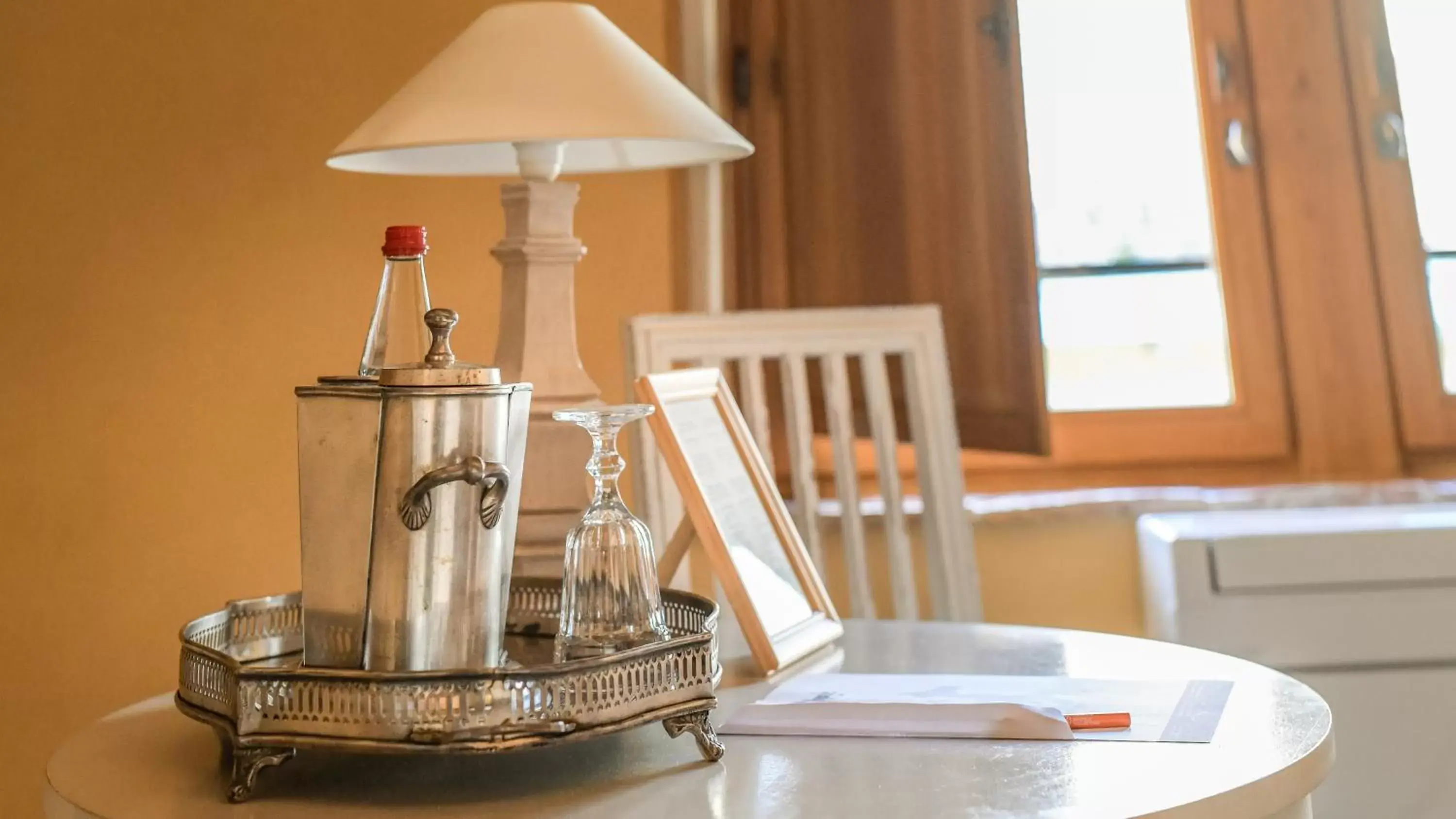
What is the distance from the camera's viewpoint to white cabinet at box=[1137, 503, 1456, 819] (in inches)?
58.0

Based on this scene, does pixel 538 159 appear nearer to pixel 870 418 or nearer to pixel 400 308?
pixel 400 308

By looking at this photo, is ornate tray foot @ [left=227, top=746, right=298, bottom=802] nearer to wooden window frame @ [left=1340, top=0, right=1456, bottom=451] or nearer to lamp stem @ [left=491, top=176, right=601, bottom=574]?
lamp stem @ [left=491, top=176, right=601, bottom=574]

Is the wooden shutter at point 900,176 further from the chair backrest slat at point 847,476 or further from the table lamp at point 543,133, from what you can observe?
the table lamp at point 543,133

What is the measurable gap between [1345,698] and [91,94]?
6.19ft

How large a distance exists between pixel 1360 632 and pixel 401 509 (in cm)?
125

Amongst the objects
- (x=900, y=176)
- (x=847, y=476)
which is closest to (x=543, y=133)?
(x=847, y=476)

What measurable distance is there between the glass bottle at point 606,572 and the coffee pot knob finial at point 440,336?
116mm

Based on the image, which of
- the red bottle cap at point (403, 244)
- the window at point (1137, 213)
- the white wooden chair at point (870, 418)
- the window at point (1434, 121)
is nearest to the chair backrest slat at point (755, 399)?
the white wooden chair at point (870, 418)

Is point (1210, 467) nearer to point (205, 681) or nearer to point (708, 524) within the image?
point (708, 524)

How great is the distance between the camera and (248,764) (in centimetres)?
67

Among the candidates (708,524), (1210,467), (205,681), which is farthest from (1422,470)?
(205,681)

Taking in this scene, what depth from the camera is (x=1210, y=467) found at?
1978mm

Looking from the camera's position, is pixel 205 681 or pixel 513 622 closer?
pixel 205 681

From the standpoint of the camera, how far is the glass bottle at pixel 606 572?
0.85 metres
